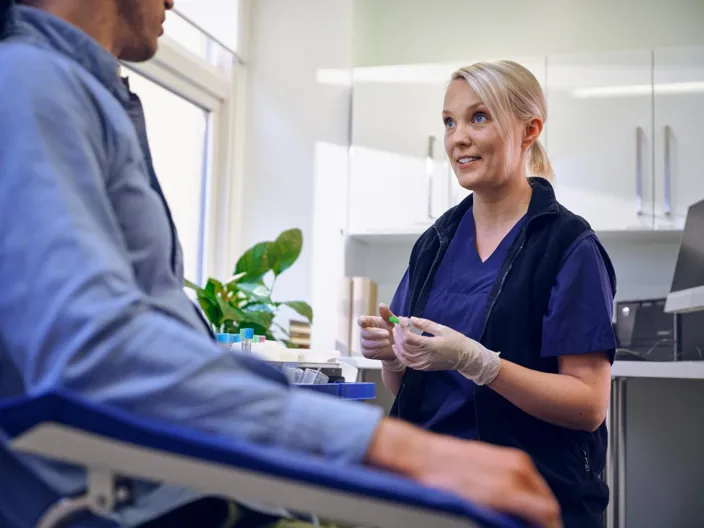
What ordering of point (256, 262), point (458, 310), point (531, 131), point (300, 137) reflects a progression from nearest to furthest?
point (458, 310) < point (531, 131) < point (256, 262) < point (300, 137)

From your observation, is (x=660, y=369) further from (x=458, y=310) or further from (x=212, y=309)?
(x=212, y=309)

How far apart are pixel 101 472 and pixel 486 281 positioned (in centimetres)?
113

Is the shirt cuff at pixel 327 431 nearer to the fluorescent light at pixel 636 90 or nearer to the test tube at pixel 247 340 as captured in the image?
the test tube at pixel 247 340

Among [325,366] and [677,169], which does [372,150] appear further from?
[325,366]

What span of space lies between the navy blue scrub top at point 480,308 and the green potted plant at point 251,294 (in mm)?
1121

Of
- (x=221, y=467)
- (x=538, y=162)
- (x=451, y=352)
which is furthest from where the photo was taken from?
(x=538, y=162)

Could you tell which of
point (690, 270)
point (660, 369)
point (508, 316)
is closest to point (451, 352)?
point (508, 316)

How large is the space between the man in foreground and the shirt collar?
A: 0.13m

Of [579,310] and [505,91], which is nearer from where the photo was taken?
[579,310]

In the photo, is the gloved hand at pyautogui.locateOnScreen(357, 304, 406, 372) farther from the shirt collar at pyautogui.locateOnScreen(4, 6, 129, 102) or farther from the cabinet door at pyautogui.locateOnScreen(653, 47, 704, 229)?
the cabinet door at pyautogui.locateOnScreen(653, 47, 704, 229)

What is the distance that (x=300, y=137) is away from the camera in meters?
3.63

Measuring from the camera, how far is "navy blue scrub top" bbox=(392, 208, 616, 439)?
145cm

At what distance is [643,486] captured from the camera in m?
3.52

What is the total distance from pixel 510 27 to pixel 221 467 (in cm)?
359
